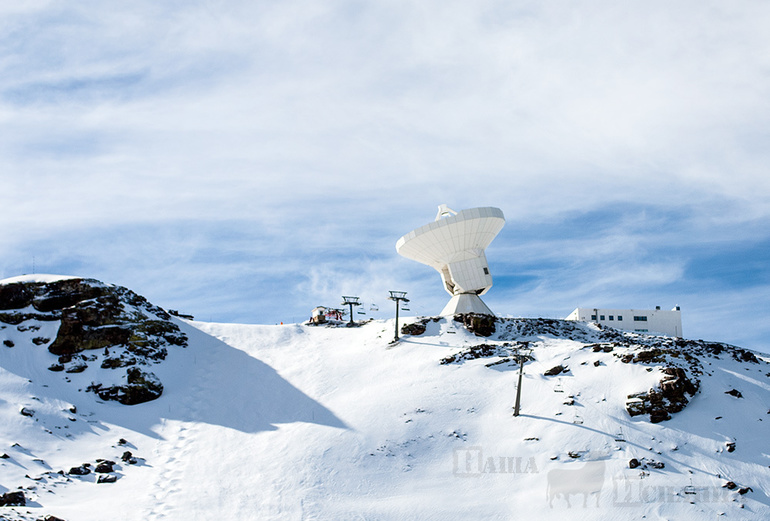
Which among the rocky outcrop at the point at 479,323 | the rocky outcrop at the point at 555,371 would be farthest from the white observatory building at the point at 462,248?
the rocky outcrop at the point at 555,371

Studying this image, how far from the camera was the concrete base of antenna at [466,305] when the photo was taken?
60.9 meters

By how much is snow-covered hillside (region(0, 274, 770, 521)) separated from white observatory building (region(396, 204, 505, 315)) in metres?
11.8

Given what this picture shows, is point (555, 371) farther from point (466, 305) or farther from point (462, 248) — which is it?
point (462, 248)

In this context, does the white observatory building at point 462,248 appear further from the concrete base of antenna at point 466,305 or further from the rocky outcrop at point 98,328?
the rocky outcrop at point 98,328

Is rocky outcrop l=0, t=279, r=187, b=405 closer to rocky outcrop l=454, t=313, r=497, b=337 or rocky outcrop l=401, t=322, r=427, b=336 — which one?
rocky outcrop l=401, t=322, r=427, b=336

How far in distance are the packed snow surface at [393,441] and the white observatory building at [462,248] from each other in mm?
12960

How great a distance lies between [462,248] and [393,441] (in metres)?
29.1

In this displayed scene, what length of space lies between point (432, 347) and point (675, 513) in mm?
25285

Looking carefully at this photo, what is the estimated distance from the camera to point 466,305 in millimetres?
61312

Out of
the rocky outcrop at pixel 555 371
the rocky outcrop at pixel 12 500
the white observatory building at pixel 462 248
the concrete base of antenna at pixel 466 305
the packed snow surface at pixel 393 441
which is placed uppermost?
the white observatory building at pixel 462 248

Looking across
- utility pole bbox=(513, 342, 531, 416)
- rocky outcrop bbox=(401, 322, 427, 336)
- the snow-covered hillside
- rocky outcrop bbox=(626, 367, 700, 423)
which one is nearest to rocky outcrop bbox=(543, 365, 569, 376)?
the snow-covered hillside

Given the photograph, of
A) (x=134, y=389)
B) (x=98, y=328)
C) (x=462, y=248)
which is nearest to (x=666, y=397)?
(x=462, y=248)

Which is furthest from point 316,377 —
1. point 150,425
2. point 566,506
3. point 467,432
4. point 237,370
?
point 566,506

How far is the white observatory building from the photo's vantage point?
197ft
